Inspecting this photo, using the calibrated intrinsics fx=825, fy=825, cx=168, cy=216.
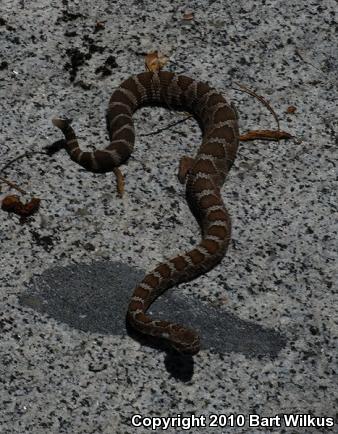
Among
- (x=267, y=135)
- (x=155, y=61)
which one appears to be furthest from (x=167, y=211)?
(x=155, y=61)

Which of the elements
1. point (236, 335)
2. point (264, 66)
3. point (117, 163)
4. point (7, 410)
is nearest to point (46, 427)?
point (7, 410)

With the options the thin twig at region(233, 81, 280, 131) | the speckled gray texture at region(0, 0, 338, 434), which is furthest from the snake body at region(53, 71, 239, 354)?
the thin twig at region(233, 81, 280, 131)

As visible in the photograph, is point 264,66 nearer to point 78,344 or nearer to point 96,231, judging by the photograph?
point 96,231

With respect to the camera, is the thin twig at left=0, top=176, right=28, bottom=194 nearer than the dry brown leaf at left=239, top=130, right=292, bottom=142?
Yes

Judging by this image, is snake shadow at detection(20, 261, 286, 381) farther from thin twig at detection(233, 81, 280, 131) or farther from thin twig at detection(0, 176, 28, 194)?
thin twig at detection(233, 81, 280, 131)

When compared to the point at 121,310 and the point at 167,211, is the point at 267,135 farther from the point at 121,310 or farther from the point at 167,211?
the point at 121,310

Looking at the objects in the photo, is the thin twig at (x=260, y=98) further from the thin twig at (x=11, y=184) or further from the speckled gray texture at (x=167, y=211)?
the thin twig at (x=11, y=184)
